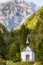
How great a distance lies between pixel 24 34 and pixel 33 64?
26.1 m

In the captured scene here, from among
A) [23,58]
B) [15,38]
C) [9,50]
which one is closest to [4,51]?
[9,50]

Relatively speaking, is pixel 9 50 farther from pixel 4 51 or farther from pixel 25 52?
pixel 25 52

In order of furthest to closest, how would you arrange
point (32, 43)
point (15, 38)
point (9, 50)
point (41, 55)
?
point (15, 38), point (32, 43), point (9, 50), point (41, 55)

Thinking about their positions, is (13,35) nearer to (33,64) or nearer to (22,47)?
(22,47)

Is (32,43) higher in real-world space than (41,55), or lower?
higher

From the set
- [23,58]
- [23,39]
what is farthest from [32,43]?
[23,58]

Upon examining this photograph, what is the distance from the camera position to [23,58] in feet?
220

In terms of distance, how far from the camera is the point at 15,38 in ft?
274

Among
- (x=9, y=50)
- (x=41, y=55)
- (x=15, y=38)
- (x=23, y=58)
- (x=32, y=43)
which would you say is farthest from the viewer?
(x=15, y=38)

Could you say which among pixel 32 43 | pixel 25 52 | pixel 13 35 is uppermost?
pixel 13 35

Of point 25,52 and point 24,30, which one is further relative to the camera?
point 24,30

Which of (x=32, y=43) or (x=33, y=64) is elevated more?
(x=32, y=43)

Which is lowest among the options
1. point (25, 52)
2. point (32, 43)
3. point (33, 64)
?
point (33, 64)

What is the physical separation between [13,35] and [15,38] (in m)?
4.30
